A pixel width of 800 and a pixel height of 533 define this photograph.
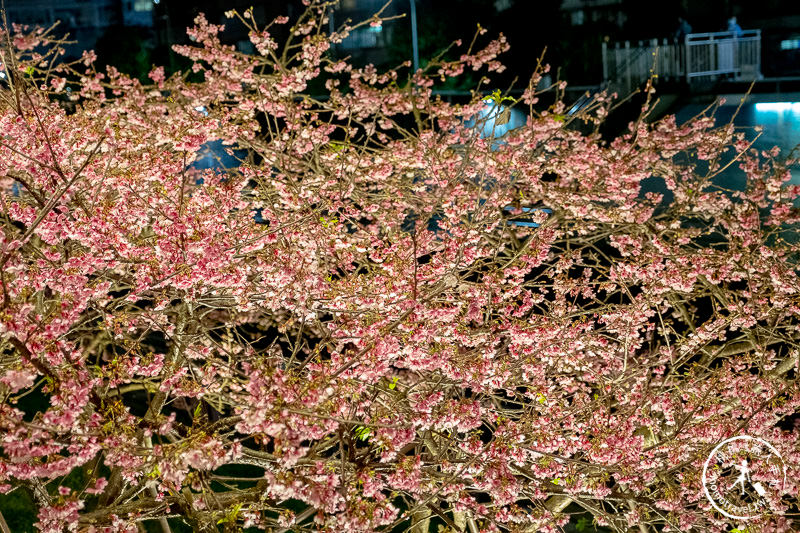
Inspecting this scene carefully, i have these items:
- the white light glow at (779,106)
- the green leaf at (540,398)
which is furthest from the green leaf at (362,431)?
the white light glow at (779,106)

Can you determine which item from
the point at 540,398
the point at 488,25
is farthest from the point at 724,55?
the point at 540,398

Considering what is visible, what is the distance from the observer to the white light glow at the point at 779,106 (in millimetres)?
11859

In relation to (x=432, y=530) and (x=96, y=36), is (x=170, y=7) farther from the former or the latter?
(x=432, y=530)

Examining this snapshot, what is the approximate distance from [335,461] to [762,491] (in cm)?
360

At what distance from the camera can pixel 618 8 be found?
885 inches

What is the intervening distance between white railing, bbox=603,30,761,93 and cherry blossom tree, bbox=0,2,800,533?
849 centimetres

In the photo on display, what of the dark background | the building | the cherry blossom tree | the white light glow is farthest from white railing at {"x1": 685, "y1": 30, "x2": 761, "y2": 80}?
the building

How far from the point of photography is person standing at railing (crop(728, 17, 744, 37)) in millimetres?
15719

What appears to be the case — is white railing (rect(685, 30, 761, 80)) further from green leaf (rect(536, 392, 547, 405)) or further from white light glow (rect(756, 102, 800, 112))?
green leaf (rect(536, 392, 547, 405))

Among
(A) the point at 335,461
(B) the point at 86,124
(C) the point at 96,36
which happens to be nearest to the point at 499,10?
(C) the point at 96,36

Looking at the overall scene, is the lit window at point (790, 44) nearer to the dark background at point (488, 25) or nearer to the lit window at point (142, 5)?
the dark background at point (488, 25)

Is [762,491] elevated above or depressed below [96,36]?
below

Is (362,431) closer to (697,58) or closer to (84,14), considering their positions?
(697,58)

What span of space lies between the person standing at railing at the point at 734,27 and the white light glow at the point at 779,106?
4131mm
